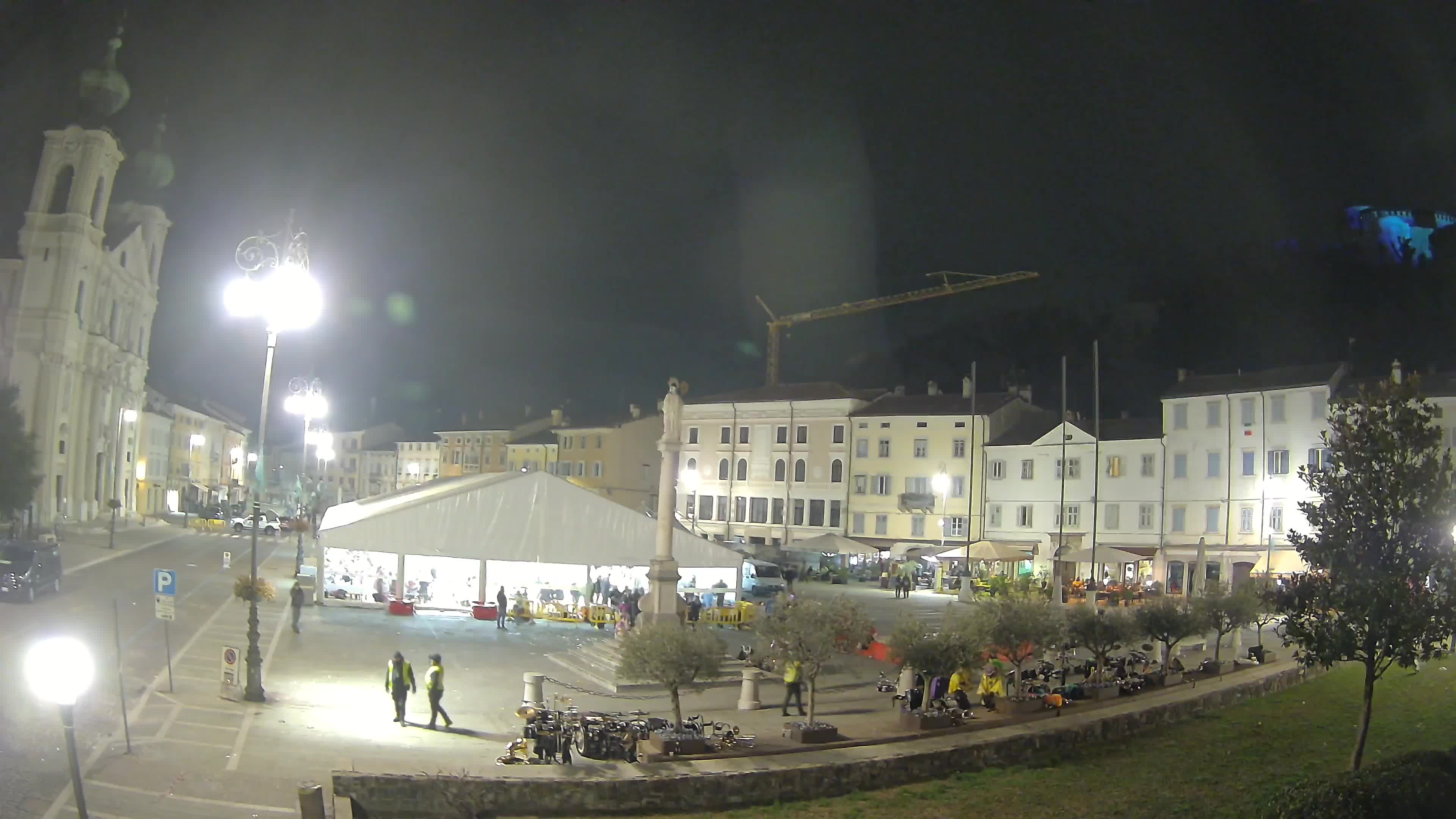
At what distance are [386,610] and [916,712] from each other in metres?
20.6

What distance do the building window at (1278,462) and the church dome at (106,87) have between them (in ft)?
222

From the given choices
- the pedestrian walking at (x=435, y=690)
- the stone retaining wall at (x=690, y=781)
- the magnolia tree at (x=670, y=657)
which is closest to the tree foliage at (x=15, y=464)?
the pedestrian walking at (x=435, y=690)

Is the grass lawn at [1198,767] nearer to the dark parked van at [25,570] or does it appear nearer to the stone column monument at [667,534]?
the stone column monument at [667,534]

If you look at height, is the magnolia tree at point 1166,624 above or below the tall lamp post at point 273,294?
below

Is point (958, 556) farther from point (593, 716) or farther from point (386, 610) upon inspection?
point (593, 716)

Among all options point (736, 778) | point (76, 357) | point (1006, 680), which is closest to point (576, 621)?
point (1006, 680)

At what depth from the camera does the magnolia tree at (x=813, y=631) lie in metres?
16.9

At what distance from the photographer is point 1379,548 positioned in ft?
46.8

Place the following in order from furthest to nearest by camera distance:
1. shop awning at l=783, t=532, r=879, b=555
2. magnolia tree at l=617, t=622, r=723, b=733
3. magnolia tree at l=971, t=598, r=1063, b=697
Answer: shop awning at l=783, t=532, r=879, b=555
magnolia tree at l=971, t=598, r=1063, b=697
magnolia tree at l=617, t=622, r=723, b=733

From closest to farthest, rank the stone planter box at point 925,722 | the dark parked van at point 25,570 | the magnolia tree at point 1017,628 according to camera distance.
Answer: the stone planter box at point 925,722
the magnolia tree at point 1017,628
the dark parked van at point 25,570

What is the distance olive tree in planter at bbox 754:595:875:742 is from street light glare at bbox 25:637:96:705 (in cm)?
1050

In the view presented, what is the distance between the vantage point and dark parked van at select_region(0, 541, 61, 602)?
2736 cm

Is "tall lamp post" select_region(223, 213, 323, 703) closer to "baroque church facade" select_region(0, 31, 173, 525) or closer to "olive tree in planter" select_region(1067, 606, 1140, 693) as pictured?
"olive tree in planter" select_region(1067, 606, 1140, 693)

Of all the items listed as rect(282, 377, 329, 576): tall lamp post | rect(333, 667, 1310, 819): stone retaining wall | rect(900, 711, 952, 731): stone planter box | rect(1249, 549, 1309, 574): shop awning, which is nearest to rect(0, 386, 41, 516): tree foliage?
rect(282, 377, 329, 576): tall lamp post
